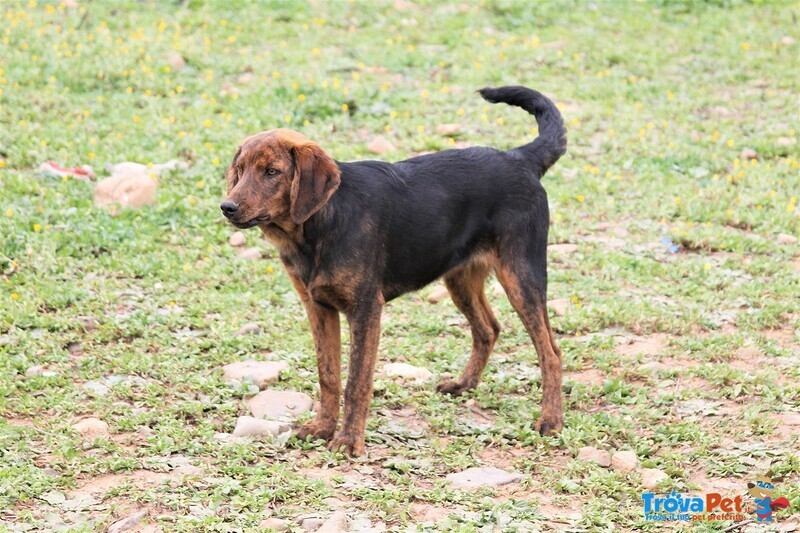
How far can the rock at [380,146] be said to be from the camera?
34.5 feet

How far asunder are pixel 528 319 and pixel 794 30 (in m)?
10.2

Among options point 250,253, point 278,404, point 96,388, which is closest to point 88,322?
point 96,388

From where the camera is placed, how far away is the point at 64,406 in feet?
20.8

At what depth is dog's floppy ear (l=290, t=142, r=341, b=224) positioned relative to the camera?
5.71 m

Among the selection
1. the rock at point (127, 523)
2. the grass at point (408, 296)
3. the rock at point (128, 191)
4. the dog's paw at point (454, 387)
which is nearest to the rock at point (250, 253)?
the grass at point (408, 296)

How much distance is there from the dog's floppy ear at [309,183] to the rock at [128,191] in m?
3.84

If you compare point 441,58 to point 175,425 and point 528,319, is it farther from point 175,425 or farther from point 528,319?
point 175,425

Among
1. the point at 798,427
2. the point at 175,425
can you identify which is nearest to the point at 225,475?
the point at 175,425

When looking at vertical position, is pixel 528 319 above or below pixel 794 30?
below

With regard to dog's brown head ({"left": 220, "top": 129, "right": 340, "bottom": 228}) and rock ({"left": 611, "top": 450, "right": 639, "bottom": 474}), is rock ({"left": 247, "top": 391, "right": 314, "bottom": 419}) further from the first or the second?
rock ({"left": 611, "top": 450, "right": 639, "bottom": 474})

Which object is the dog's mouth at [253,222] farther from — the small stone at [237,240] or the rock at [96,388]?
the small stone at [237,240]

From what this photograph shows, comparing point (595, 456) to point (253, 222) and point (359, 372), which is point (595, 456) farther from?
point (253, 222)

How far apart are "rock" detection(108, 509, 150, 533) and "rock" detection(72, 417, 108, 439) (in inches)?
39.7

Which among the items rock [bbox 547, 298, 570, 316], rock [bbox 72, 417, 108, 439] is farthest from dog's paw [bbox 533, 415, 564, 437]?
rock [bbox 72, 417, 108, 439]
